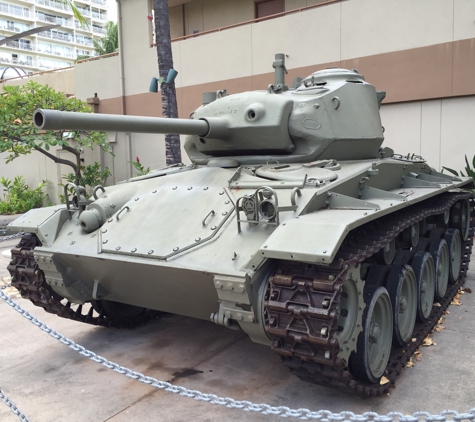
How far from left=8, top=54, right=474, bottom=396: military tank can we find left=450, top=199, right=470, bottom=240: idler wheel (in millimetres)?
1292

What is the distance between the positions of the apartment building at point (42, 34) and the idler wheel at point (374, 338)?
5827 centimetres

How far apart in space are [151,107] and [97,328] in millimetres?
10424

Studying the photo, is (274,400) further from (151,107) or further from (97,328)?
(151,107)

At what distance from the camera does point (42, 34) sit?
6222 centimetres

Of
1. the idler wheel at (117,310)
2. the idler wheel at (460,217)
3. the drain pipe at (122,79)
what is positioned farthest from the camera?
the drain pipe at (122,79)

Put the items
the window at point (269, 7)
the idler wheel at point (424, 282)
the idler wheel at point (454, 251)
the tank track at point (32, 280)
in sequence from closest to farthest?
the tank track at point (32, 280) → the idler wheel at point (424, 282) → the idler wheel at point (454, 251) → the window at point (269, 7)

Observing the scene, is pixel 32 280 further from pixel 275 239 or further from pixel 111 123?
pixel 275 239

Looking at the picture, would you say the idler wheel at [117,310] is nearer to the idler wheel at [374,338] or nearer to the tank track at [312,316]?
the tank track at [312,316]

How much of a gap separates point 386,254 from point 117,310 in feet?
10.5

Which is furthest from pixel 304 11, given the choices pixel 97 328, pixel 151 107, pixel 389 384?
pixel 389 384

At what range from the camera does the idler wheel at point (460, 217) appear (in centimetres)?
816

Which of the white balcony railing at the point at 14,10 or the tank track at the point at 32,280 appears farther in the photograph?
the white balcony railing at the point at 14,10

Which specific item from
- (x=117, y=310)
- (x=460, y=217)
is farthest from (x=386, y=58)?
(x=117, y=310)


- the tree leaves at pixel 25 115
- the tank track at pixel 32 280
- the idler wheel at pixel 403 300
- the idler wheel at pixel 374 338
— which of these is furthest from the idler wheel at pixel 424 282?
the tree leaves at pixel 25 115
